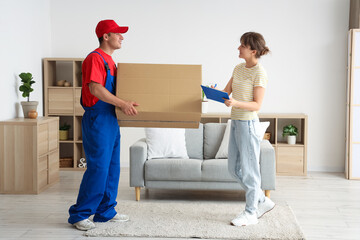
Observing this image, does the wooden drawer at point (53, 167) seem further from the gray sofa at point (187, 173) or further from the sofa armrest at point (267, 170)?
the sofa armrest at point (267, 170)

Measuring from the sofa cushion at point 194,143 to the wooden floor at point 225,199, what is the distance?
1.30 ft

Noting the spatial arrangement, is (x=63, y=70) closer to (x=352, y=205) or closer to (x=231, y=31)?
(x=231, y=31)

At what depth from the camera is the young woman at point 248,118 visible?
3473 millimetres

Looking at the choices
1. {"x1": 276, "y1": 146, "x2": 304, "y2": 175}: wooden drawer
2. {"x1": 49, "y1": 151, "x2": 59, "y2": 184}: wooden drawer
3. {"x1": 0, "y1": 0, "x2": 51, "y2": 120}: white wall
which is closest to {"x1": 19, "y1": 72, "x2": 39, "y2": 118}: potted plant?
{"x1": 0, "y1": 0, "x2": 51, "y2": 120}: white wall

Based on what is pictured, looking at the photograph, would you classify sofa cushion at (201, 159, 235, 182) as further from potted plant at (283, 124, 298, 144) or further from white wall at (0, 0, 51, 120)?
white wall at (0, 0, 51, 120)

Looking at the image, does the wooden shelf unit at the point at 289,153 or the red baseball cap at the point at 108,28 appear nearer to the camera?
the red baseball cap at the point at 108,28

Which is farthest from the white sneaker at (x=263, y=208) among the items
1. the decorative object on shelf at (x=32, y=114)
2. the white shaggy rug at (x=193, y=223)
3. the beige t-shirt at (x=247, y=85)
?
the decorative object on shelf at (x=32, y=114)

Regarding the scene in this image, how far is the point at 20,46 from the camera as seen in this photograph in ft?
17.6

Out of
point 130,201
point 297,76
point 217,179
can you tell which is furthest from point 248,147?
point 297,76

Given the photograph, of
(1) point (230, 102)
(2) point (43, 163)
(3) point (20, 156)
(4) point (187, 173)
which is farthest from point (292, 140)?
(3) point (20, 156)

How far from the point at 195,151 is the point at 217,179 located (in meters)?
0.63

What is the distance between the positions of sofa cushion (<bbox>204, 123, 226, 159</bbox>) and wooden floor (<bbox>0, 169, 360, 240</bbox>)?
1.37ft

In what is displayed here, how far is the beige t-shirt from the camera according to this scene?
3.47 meters

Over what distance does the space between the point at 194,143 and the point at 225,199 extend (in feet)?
2.31
